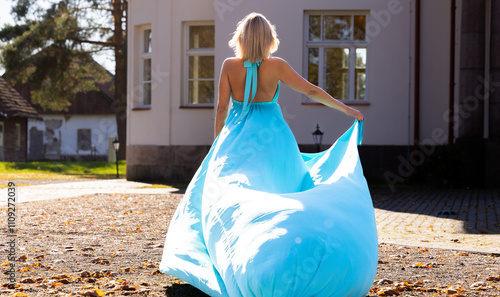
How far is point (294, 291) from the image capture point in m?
3.34

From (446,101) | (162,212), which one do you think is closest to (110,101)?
(446,101)

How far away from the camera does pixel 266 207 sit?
360 centimetres

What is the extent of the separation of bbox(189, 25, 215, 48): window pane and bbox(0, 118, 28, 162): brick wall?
78.4 feet

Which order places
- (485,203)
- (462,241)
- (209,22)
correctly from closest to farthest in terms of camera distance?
(462,241) → (485,203) → (209,22)

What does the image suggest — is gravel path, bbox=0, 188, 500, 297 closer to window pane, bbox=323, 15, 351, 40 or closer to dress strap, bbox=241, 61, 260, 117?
dress strap, bbox=241, 61, 260, 117

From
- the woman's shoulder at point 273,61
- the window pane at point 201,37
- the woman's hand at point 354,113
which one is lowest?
the woman's hand at point 354,113

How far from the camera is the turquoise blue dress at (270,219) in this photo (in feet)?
11.0

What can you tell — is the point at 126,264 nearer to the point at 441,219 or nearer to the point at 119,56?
the point at 441,219

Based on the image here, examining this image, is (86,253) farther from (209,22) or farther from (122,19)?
(122,19)

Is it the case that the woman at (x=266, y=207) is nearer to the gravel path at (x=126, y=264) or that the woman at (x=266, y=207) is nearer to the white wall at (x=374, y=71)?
the gravel path at (x=126, y=264)

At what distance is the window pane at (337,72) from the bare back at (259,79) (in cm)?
1038

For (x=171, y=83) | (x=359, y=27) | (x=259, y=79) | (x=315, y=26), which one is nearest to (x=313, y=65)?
(x=315, y=26)

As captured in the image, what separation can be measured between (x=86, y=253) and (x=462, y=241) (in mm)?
3663

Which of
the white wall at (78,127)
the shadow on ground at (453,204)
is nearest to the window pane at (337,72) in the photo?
the shadow on ground at (453,204)
